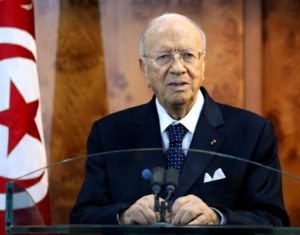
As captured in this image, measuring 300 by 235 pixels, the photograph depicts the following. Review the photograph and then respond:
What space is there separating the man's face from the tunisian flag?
2.07ft

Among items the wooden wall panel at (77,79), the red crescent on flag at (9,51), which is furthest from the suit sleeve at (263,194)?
the wooden wall panel at (77,79)

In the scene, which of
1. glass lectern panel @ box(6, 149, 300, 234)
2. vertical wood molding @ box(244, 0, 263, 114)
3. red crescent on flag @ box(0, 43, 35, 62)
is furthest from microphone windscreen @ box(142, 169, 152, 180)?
vertical wood molding @ box(244, 0, 263, 114)

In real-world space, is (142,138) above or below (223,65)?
below

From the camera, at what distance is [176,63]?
2.00 metres

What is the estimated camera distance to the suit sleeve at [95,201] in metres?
1.72

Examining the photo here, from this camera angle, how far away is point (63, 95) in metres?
2.96

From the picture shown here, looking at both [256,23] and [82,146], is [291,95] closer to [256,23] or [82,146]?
[256,23]

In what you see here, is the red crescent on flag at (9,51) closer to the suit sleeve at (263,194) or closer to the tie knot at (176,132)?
the tie knot at (176,132)

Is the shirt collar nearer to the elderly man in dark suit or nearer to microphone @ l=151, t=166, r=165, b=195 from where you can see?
the elderly man in dark suit

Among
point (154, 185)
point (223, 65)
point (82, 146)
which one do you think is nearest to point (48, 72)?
point (82, 146)

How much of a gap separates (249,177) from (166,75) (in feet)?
1.39

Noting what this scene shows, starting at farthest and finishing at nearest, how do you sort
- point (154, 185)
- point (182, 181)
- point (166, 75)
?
point (166, 75) < point (182, 181) < point (154, 185)

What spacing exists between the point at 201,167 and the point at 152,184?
0.79 feet

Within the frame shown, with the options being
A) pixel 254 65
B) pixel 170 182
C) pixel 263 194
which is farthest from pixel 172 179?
pixel 254 65
